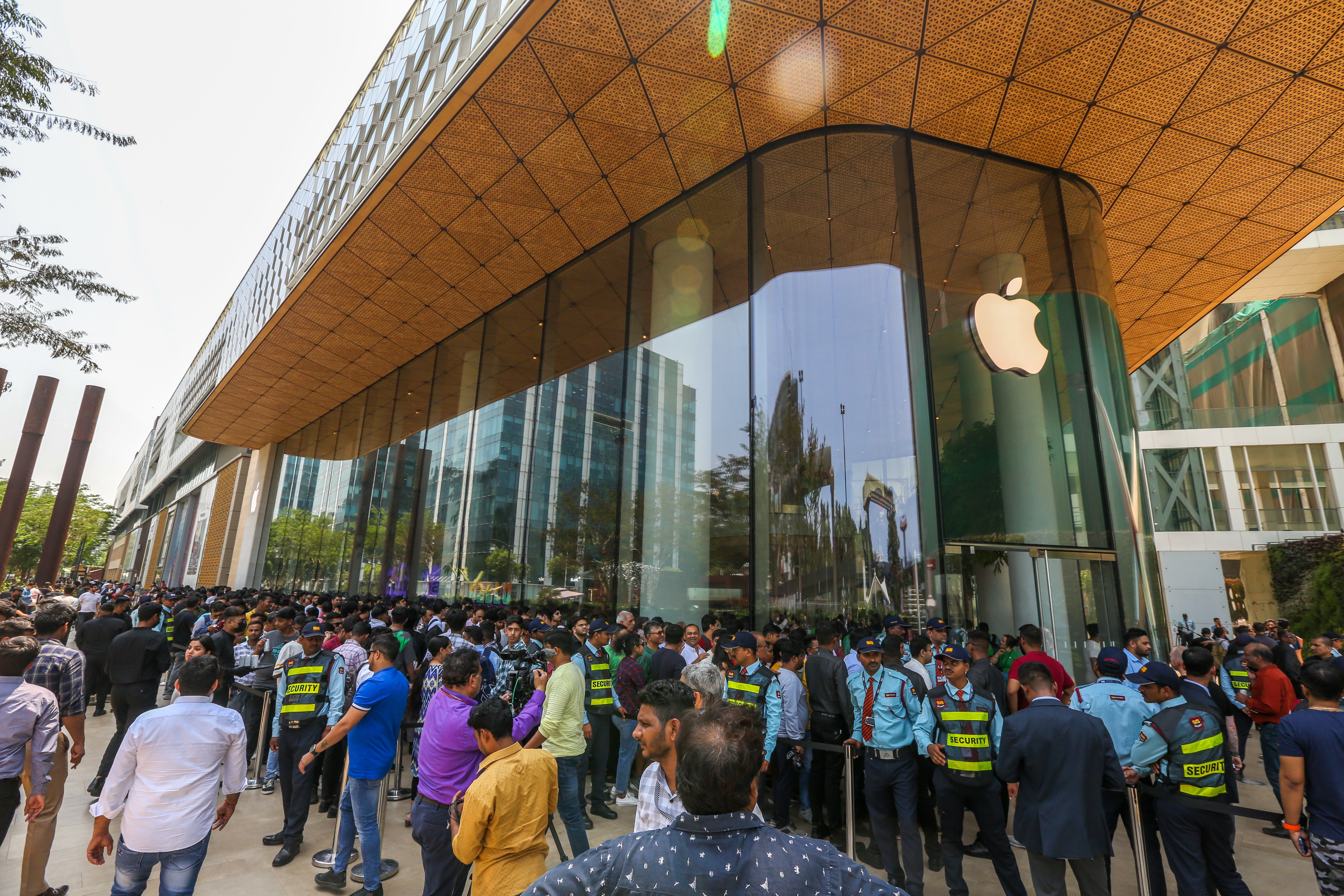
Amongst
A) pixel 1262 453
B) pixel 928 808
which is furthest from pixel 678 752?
pixel 1262 453

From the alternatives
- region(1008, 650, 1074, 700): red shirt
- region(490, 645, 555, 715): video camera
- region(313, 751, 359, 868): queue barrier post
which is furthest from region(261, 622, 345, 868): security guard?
region(1008, 650, 1074, 700): red shirt

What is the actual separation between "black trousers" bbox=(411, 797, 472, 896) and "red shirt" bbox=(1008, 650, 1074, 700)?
542 cm

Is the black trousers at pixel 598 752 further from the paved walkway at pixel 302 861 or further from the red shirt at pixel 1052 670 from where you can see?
the red shirt at pixel 1052 670

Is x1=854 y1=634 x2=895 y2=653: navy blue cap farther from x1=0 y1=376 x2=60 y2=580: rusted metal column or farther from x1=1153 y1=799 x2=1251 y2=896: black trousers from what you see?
x1=0 y1=376 x2=60 y2=580: rusted metal column

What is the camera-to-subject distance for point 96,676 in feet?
28.6

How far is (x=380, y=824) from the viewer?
539 cm

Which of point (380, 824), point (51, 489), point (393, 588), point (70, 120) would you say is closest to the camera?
point (380, 824)

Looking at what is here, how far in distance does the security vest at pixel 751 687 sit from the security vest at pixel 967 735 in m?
1.33

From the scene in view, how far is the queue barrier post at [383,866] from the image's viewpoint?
15.1 ft

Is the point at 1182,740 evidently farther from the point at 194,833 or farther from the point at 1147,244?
the point at 1147,244

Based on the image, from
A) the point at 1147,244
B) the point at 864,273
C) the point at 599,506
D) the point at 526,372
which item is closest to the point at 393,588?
the point at 526,372

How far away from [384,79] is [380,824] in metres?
11.8

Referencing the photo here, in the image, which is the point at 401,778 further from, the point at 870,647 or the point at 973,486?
the point at 973,486

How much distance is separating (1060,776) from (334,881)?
479cm
